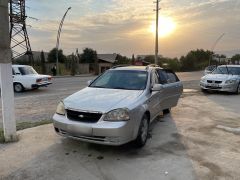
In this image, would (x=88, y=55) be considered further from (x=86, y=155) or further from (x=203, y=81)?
Answer: (x=86, y=155)

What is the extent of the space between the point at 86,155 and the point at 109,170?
2.43ft

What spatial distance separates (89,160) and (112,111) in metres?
0.93

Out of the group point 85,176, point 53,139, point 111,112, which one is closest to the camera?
point 85,176

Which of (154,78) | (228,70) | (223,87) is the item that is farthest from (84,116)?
(228,70)

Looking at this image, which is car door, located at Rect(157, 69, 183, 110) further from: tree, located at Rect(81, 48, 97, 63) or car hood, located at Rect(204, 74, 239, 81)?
tree, located at Rect(81, 48, 97, 63)

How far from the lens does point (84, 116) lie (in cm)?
477

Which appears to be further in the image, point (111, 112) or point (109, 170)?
point (111, 112)

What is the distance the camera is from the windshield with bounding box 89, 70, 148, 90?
19.9ft

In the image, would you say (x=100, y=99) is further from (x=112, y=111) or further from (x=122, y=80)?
(x=122, y=80)

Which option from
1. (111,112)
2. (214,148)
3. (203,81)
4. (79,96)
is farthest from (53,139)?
(203,81)

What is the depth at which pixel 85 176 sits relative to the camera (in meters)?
4.09

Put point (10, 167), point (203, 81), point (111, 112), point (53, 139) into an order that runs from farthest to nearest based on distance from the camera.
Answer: point (203, 81) → point (53, 139) → point (111, 112) → point (10, 167)

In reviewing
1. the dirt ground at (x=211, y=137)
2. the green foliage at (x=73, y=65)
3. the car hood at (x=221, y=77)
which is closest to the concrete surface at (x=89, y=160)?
the dirt ground at (x=211, y=137)

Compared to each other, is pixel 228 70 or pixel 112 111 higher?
pixel 228 70
